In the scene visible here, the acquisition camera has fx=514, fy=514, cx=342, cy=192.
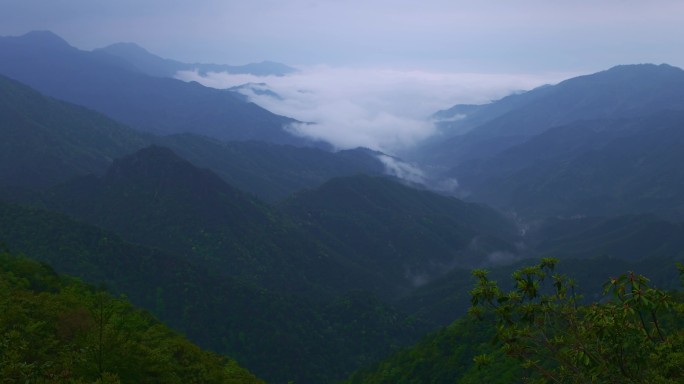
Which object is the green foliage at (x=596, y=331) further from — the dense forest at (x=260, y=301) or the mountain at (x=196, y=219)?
the mountain at (x=196, y=219)

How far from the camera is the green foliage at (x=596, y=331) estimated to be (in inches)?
502

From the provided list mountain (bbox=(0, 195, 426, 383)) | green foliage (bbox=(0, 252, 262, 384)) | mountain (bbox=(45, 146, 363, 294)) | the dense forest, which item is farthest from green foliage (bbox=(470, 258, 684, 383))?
mountain (bbox=(45, 146, 363, 294))

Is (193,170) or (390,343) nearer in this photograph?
(390,343)

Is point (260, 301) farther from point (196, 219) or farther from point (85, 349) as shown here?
point (85, 349)

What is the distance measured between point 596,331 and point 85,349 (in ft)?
66.2

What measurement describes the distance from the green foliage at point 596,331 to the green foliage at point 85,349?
1367cm

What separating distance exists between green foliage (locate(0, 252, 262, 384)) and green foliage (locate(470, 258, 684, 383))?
13.7 metres

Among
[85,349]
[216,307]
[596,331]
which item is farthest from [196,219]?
[596,331]

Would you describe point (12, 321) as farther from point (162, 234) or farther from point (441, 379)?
point (162, 234)

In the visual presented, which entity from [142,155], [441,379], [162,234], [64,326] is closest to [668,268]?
[441,379]

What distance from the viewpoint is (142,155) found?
570ft

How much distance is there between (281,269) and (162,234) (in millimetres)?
35481

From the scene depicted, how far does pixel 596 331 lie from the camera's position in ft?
43.0

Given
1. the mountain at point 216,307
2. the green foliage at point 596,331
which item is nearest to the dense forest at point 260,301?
the green foliage at point 596,331
